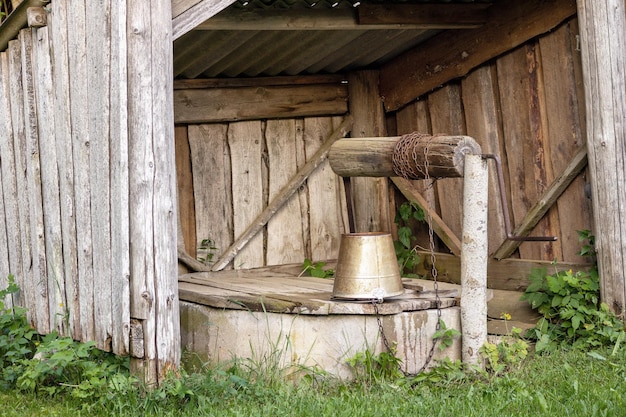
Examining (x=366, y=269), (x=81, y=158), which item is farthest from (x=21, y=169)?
(x=366, y=269)

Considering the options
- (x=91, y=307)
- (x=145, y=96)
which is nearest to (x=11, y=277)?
(x=91, y=307)

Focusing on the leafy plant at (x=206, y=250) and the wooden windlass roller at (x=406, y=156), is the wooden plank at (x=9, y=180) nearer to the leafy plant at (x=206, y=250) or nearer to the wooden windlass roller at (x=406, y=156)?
the leafy plant at (x=206, y=250)

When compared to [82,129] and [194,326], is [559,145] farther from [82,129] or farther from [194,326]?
[82,129]

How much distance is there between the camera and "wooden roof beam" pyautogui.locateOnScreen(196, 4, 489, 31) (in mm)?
7262

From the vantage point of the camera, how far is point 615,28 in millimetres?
6652

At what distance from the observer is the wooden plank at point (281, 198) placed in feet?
28.1

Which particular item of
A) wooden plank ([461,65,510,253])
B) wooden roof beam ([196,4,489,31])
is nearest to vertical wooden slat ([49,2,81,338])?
wooden roof beam ([196,4,489,31])

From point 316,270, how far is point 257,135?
136cm

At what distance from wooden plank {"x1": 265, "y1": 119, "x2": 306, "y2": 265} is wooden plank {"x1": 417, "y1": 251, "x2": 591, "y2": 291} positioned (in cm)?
129

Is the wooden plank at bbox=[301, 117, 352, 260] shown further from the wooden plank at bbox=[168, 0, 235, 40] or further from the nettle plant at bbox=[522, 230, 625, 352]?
the wooden plank at bbox=[168, 0, 235, 40]

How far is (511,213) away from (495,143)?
61 cm

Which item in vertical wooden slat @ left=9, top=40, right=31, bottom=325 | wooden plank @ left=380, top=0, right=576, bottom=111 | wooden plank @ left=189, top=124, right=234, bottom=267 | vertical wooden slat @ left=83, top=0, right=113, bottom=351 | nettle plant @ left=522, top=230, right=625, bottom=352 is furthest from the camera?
wooden plank @ left=189, top=124, right=234, bottom=267

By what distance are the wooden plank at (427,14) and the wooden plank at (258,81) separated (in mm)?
1351

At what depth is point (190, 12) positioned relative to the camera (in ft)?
17.9
